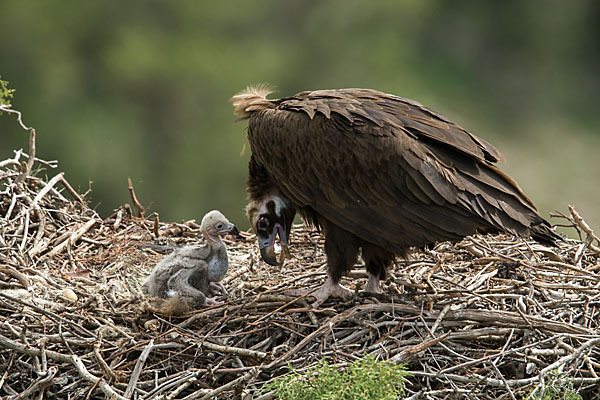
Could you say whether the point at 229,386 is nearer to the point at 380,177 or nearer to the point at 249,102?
the point at 380,177

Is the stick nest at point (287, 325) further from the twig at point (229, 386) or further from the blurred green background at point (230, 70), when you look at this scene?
the blurred green background at point (230, 70)

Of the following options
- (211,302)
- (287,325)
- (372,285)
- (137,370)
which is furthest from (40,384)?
(372,285)

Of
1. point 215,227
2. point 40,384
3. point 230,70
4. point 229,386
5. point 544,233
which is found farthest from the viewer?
point 230,70

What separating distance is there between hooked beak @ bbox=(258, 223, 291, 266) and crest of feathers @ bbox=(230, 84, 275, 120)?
0.59 meters

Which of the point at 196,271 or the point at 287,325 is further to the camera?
the point at 196,271

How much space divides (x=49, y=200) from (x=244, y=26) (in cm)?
986

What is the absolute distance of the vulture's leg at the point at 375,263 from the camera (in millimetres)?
3324

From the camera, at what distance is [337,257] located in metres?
3.35

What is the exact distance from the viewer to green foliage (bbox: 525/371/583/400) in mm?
2564

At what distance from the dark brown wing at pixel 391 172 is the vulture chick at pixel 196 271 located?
414 mm

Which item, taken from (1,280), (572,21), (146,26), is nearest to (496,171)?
(1,280)

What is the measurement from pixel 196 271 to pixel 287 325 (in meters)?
0.54

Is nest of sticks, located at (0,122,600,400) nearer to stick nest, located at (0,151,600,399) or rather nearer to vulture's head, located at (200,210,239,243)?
stick nest, located at (0,151,600,399)

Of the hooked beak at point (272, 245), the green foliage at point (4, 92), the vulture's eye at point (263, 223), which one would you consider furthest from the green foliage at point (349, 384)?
the green foliage at point (4, 92)
